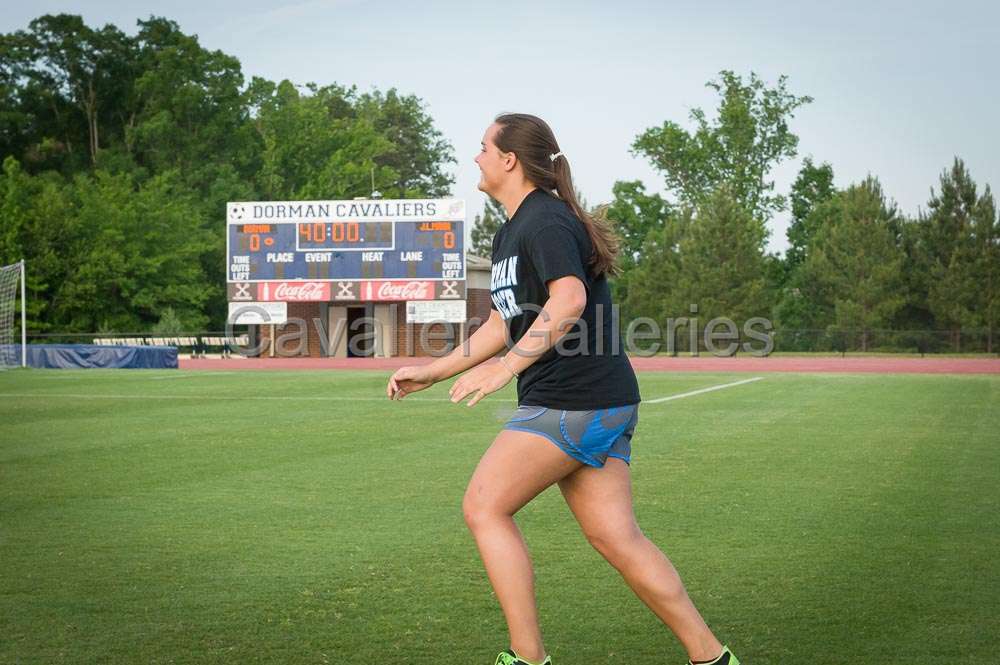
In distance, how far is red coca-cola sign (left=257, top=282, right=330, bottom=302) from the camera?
4716 centimetres

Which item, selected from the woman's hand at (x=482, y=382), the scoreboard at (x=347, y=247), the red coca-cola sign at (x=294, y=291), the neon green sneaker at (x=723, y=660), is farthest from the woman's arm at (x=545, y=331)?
the red coca-cola sign at (x=294, y=291)

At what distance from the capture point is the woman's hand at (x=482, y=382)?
4016mm

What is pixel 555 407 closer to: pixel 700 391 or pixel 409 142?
pixel 700 391

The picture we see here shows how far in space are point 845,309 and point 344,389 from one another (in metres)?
41.8

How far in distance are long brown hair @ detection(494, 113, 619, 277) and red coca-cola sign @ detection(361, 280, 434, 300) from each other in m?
42.3

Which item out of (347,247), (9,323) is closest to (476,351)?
(347,247)

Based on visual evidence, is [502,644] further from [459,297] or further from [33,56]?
[33,56]

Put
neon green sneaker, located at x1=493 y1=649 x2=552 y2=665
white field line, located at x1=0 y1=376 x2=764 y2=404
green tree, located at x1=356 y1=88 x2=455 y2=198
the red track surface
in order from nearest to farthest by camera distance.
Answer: neon green sneaker, located at x1=493 y1=649 x2=552 y2=665 < white field line, located at x1=0 y1=376 x2=764 y2=404 < the red track surface < green tree, located at x1=356 y1=88 x2=455 y2=198

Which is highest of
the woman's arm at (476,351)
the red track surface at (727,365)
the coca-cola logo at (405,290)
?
the coca-cola logo at (405,290)

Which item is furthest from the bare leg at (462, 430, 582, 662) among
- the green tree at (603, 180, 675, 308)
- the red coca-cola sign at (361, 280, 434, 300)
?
the green tree at (603, 180, 675, 308)

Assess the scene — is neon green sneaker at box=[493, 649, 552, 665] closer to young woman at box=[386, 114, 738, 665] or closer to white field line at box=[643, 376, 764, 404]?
young woman at box=[386, 114, 738, 665]

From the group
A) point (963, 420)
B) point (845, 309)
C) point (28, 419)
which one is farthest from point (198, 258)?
point (963, 420)

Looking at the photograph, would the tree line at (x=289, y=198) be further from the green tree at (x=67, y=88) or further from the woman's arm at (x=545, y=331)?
the woman's arm at (x=545, y=331)

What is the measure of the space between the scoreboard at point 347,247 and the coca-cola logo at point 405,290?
37 mm
